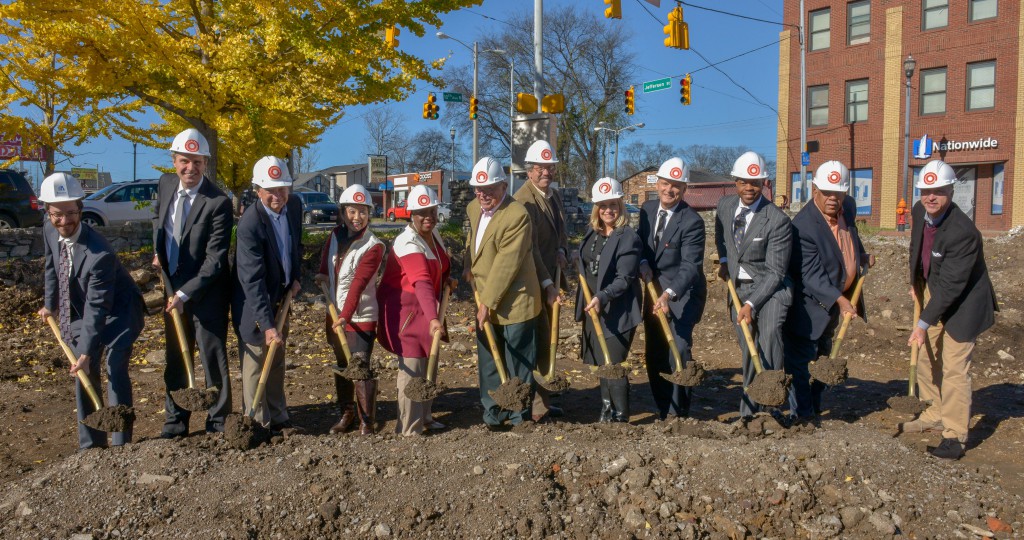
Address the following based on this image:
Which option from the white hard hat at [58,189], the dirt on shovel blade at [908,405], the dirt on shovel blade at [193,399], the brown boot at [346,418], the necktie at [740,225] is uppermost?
the white hard hat at [58,189]

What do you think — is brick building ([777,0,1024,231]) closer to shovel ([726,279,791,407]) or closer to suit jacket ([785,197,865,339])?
suit jacket ([785,197,865,339])

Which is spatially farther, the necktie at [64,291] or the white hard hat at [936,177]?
the white hard hat at [936,177]

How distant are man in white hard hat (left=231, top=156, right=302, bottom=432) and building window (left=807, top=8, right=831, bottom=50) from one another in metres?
28.3

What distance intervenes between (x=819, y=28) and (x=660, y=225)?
27278mm

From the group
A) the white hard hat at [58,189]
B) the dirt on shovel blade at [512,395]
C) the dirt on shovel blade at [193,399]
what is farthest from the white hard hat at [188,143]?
the dirt on shovel blade at [512,395]

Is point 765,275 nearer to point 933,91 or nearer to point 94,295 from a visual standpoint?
point 94,295

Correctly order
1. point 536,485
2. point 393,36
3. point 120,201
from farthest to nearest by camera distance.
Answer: point 120,201 → point 393,36 → point 536,485

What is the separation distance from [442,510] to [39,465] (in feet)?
10.0

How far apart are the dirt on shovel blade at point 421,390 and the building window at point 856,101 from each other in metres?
27.8

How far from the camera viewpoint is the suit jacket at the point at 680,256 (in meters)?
5.54

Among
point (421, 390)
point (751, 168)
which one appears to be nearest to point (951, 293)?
point (751, 168)

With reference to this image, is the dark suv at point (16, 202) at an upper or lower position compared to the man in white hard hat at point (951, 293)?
upper

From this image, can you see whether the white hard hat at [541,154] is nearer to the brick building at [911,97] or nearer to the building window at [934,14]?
the brick building at [911,97]

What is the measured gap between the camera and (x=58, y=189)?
15.7 feet
